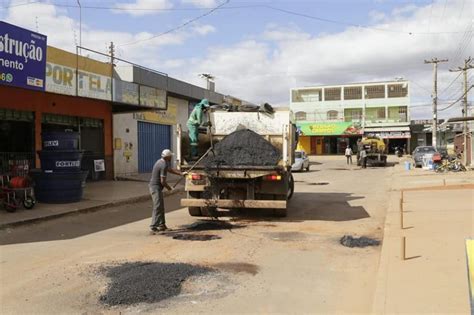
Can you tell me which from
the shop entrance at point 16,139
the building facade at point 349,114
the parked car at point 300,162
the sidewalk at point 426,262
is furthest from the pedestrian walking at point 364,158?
the shop entrance at point 16,139

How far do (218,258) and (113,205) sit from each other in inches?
285

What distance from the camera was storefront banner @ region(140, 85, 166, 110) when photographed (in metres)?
18.6

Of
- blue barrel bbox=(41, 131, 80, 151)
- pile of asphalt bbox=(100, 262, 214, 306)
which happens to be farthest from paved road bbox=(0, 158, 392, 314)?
blue barrel bbox=(41, 131, 80, 151)

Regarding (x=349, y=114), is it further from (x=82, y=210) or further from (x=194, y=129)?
(x=82, y=210)

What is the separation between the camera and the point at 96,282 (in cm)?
602

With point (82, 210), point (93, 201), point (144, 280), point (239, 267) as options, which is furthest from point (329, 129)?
point (144, 280)

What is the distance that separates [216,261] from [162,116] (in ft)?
63.9

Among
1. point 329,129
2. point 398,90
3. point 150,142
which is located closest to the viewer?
point 150,142

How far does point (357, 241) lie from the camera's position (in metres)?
8.62

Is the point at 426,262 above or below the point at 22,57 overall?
below

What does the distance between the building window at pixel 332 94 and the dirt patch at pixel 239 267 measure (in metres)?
76.1

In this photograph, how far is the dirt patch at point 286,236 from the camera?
29.4ft

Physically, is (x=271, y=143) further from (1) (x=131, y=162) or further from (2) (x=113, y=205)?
(1) (x=131, y=162)

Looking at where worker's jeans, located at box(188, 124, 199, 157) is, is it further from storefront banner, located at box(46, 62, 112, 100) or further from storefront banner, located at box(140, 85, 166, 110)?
storefront banner, located at box(140, 85, 166, 110)
